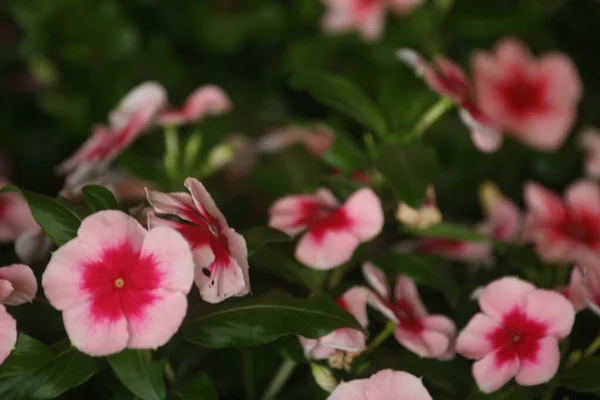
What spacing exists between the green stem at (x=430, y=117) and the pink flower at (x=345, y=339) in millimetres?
290

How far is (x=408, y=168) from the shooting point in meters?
0.90

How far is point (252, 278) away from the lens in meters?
0.99

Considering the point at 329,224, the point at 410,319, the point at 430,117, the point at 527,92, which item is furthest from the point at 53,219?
the point at 527,92

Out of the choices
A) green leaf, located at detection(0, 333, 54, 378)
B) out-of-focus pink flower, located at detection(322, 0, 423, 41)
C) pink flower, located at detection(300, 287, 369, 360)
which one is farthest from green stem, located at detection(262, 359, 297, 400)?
out-of-focus pink flower, located at detection(322, 0, 423, 41)

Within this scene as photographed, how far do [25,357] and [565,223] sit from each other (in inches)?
30.2

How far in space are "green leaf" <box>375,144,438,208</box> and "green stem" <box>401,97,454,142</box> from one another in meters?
0.06

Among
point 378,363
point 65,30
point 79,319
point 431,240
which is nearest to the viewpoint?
point 79,319

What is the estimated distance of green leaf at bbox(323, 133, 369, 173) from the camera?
979 mm

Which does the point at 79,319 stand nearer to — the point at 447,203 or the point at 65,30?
the point at 447,203

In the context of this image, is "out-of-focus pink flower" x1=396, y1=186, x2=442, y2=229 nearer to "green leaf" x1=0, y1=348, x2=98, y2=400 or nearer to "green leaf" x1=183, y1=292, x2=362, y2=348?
"green leaf" x1=183, y1=292, x2=362, y2=348

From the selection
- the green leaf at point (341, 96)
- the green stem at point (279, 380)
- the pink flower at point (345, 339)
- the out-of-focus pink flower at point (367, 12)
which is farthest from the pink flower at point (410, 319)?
the out-of-focus pink flower at point (367, 12)

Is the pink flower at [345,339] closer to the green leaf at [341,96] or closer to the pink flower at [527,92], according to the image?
the green leaf at [341,96]

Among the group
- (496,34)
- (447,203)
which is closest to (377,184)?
(447,203)

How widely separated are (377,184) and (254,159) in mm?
367
